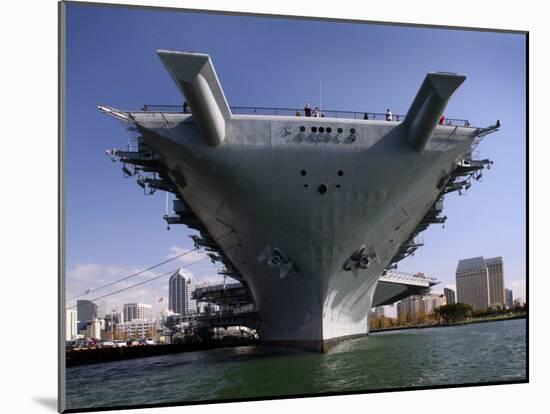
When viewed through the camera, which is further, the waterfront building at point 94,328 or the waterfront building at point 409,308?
the waterfront building at point 409,308

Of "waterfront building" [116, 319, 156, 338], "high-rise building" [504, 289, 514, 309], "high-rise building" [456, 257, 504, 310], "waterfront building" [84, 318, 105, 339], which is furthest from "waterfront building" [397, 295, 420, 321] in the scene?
"waterfront building" [84, 318, 105, 339]

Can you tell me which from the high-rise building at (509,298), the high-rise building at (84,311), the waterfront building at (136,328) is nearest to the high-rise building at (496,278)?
the high-rise building at (509,298)

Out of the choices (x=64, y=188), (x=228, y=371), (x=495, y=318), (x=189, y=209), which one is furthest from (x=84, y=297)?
(x=495, y=318)

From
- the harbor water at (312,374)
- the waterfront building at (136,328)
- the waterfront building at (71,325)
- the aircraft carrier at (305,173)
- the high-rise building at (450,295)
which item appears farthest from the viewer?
the waterfront building at (136,328)

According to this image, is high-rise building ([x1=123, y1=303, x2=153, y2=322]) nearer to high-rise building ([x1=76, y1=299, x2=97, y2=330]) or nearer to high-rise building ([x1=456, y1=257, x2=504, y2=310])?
high-rise building ([x1=76, y1=299, x2=97, y2=330])

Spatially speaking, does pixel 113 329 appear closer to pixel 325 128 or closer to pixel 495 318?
pixel 325 128

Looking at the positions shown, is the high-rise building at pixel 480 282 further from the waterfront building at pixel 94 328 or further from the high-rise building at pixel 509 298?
the waterfront building at pixel 94 328
